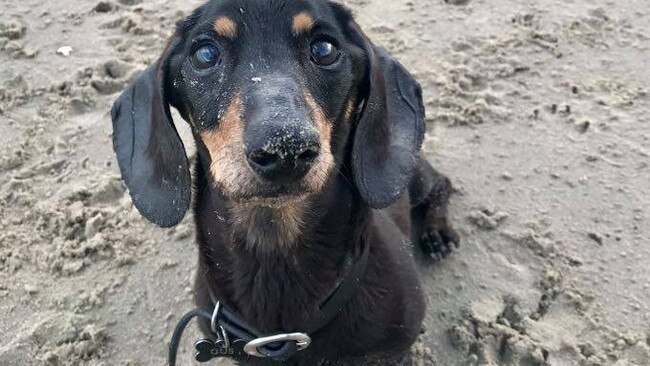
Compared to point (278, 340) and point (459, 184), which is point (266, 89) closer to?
point (278, 340)

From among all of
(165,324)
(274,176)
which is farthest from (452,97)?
(274,176)

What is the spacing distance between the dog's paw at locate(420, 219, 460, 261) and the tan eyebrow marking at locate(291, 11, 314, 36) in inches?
70.1

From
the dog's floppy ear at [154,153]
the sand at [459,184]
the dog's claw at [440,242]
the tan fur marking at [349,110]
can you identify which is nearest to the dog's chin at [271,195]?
the dog's floppy ear at [154,153]

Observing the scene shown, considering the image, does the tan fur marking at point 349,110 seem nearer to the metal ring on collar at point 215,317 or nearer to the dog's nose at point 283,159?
the dog's nose at point 283,159

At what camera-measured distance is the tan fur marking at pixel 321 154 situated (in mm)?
2402

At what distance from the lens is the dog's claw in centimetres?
407

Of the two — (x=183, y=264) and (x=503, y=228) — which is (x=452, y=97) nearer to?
(x=503, y=228)

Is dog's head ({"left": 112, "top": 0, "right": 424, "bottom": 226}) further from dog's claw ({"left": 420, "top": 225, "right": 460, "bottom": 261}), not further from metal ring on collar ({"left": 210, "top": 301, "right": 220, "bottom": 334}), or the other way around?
dog's claw ({"left": 420, "top": 225, "right": 460, "bottom": 261})

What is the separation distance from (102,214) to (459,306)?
2149mm

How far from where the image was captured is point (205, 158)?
287cm

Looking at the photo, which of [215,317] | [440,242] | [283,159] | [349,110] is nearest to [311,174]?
[283,159]

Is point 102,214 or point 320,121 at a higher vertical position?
point 320,121

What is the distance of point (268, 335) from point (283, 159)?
1001mm

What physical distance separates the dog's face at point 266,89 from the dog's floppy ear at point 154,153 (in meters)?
0.08
